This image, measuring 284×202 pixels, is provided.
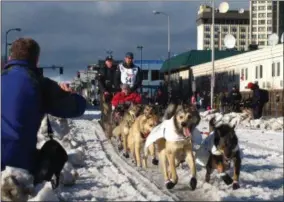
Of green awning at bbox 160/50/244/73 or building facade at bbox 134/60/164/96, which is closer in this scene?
green awning at bbox 160/50/244/73

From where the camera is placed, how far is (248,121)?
74.3 inches

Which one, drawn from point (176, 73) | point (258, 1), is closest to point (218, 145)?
point (176, 73)

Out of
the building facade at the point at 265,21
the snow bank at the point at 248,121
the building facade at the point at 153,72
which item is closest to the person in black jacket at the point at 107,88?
the building facade at the point at 153,72

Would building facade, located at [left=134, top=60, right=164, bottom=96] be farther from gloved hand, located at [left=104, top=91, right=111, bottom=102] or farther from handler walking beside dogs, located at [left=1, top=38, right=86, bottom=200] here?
gloved hand, located at [left=104, top=91, right=111, bottom=102]

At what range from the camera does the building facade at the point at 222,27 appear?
5.74 feet

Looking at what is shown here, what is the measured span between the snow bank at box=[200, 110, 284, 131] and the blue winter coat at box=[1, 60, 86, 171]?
1337 mm

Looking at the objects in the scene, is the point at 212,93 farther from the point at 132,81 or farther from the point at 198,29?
the point at 132,81

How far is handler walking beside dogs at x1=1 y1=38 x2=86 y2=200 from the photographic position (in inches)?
124

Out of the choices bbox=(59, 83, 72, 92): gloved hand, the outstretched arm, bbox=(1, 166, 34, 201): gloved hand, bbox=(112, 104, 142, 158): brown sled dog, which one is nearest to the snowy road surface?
bbox=(112, 104, 142, 158): brown sled dog

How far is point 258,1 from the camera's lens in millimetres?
1884

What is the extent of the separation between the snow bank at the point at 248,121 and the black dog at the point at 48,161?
5.02 feet

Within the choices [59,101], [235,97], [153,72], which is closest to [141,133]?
[153,72]

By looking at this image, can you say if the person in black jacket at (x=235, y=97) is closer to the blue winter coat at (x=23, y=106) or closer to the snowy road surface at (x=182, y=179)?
the snowy road surface at (x=182, y=179)

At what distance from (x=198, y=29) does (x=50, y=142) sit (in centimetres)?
195
